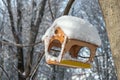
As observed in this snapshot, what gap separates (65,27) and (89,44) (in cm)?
15

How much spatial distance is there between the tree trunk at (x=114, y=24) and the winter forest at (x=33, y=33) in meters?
3.43

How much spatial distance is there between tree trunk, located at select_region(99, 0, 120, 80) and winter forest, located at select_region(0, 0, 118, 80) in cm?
343

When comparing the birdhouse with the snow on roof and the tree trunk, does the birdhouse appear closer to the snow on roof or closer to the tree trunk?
the snow on roof

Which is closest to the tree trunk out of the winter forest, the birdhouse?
the birdhouse

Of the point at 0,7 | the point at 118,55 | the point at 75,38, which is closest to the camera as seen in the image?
the point at 118,55

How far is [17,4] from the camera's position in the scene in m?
5.85

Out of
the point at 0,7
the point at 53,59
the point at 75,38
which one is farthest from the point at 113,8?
the point at 0,7

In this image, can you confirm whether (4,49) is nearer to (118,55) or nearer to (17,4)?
(17,4)

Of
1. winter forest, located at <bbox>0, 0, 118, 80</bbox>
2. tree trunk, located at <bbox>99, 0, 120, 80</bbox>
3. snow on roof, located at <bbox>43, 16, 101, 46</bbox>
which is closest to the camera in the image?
tree trunk, located at <bbox>99, 0, 120, 80</bbox>

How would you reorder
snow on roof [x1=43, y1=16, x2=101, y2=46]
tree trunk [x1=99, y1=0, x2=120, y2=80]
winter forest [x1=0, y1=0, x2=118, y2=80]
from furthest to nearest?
winter forest [x1=0, y1=0, x2=118, y2=80] < snow on roof [x1=43, y1=16, x2=101, y2=46] < tree trunk [x1=99, y1=0, x2=120, y2=80]

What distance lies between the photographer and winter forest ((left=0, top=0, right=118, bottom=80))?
5181 millimetres

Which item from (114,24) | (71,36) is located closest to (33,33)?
(71,36)

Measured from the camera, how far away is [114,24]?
32.8 inches

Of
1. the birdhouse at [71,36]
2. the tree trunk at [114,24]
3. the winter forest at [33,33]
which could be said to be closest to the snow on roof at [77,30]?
the birdhouse at [71,36]
